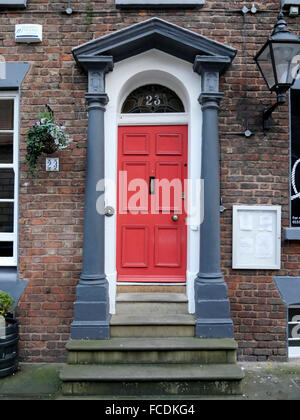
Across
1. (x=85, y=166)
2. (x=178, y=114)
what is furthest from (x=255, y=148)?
(x=85, y=166)

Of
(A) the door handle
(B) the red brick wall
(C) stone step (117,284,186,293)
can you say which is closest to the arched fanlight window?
(B) the red brick wall

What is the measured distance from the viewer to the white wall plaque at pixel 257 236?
15.0ft

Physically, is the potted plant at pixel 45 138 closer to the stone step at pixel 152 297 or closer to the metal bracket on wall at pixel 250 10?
the stone step at pixel 152 297

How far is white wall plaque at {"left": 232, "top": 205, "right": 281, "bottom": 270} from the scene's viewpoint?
15.0 ft

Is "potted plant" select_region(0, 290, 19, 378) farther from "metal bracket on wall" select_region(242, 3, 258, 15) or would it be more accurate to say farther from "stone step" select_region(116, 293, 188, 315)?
"metal bracket on wall" select_region(242, 3, 258, 15)

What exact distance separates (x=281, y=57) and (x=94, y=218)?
111 inches

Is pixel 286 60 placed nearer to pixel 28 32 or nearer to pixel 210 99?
pixel 210 99

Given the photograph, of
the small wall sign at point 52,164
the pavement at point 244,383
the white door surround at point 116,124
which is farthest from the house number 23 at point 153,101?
the pavement at point 244,383

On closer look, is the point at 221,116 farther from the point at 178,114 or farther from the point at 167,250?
the point at 167,250

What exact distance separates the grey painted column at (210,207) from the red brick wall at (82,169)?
0.25 m

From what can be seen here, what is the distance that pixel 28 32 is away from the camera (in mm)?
4594
